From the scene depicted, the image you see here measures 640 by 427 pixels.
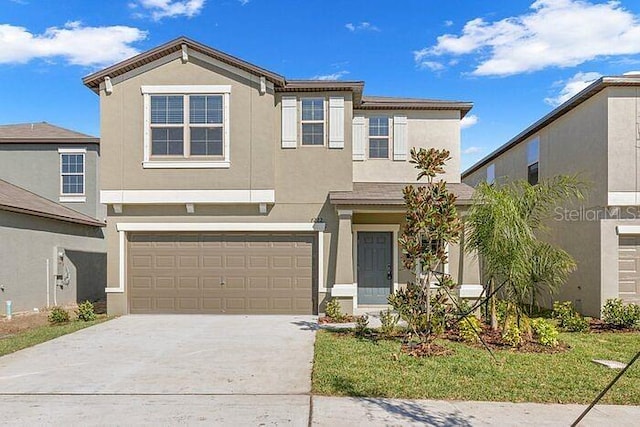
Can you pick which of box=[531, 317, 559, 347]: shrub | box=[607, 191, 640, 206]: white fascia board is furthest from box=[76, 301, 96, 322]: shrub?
box=[607, 191, 640, 206]: white fascia board

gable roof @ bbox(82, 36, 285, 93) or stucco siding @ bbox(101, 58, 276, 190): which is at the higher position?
gable roof @ bbox(82, 36, 285, 93)

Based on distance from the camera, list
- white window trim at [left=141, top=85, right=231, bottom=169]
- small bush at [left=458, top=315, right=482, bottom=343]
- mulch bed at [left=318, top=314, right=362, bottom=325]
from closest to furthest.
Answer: small bush at [left=458, top=315, right=482, bottom=343]
mulch bed at [left=318, top=314, right=362, bottom=325]
white window trim at [left=141, top=85, right=231, bottom=169]

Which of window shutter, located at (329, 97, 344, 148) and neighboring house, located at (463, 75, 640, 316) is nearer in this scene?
neighboring house, located at (463, 75, 640, 316)

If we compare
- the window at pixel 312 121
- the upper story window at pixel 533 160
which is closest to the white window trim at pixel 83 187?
the window at pixel 312 121

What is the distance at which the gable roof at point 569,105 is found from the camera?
37.4ft

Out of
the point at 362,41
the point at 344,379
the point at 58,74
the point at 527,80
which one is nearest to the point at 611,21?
the point at 527,80

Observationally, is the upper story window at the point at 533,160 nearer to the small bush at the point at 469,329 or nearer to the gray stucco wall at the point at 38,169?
the small bush at the point at 469,329

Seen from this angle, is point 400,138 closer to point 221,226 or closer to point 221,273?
point 221,226

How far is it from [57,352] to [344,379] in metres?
5.43

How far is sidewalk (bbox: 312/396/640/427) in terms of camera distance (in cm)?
509

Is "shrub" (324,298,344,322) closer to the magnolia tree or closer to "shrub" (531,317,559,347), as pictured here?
the magnolia tree

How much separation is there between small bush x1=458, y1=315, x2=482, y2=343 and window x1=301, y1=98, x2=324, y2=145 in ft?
19.8

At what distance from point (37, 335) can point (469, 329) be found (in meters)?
9.16

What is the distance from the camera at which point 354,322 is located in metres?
11.5
